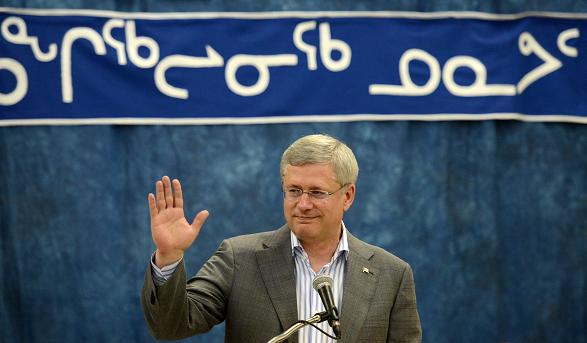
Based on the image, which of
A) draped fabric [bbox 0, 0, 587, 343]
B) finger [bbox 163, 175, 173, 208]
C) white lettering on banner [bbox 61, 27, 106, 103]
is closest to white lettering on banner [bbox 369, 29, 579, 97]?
draped fabric [bbox 0, 0, 587, 343]

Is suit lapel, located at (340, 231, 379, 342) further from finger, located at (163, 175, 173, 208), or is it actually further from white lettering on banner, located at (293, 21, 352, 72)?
white lettering on banner, located at (293, 21, 352, 72)

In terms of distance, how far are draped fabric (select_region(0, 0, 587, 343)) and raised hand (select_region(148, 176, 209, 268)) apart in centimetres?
217

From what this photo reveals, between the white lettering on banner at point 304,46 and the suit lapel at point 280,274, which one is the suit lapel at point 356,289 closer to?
the suit lapel at point 280,274

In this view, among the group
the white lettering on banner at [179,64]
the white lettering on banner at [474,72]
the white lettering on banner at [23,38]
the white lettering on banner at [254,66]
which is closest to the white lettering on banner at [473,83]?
the white lettering on banner at [474,72]

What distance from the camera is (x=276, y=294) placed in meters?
2.79

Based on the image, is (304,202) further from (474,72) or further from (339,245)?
(474,72)

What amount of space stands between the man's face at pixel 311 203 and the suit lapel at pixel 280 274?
3.2 inches

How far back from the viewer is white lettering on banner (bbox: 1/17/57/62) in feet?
14.7

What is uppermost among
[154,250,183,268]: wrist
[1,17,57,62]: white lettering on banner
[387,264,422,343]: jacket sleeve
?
[1,17,57,62]: white lettering on banner

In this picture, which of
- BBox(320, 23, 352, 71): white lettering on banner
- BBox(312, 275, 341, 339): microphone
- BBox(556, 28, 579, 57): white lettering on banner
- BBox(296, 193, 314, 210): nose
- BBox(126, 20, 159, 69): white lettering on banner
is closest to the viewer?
BBox(312, 275, 341, 339): microphone

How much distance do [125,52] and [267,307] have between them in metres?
2.23

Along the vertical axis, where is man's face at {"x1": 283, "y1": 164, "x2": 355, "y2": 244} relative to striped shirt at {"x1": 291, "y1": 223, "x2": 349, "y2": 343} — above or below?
above

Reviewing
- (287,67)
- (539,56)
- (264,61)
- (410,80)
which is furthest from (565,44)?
(264,61)

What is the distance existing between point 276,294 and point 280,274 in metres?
0.07
